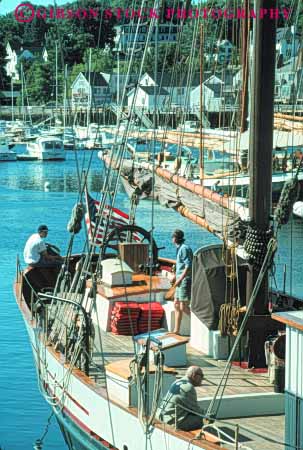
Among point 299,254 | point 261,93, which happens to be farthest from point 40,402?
point 299,254

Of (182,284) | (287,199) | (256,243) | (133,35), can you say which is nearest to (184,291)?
(182,284)

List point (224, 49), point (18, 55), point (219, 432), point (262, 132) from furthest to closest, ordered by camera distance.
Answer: point (18, 55)
point (224, 49)
point (262, 132)
point (219, 432)

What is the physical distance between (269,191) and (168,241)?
32669 mm

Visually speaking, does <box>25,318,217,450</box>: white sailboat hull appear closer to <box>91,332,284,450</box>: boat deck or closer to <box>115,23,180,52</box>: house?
<box>91,332,284,450</box>: boat deck

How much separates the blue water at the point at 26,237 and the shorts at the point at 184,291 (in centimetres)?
186

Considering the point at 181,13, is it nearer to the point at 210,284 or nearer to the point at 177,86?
the point at 210,284

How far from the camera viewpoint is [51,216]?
61.5m

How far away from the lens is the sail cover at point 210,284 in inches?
732

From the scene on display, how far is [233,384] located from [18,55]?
559ft

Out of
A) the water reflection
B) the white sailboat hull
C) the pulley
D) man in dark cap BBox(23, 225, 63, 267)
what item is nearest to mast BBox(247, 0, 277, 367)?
the white sailboat hull

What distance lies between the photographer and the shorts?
64.0ft

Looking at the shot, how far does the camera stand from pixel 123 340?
20219 millimetres

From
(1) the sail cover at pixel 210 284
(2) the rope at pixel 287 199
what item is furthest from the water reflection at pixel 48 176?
(2) the rope at pixel 287 199

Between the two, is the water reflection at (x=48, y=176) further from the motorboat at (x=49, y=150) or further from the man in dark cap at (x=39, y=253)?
the man in dark cap at (x=39, y=253)
